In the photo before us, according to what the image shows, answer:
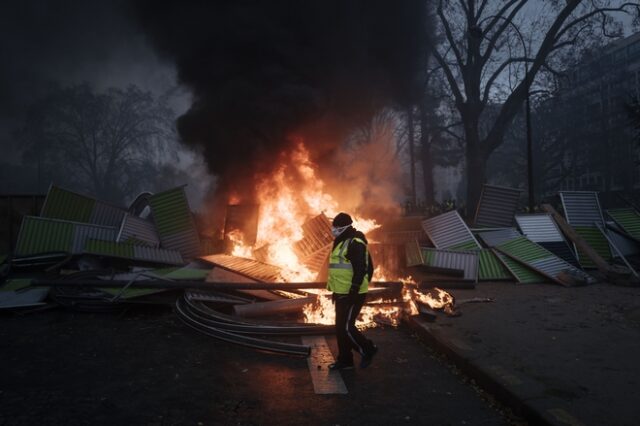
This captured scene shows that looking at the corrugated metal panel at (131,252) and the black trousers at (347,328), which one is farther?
the corrugated metal panel at (131,252)

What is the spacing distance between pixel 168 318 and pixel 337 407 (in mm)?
4732

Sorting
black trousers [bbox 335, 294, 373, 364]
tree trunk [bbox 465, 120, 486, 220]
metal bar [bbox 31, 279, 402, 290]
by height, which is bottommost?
black trousers [bbox 335, 294, 373, 364]

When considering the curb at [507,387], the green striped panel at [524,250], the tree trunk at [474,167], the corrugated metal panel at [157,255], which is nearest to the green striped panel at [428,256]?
the green striped panel at [524,250]

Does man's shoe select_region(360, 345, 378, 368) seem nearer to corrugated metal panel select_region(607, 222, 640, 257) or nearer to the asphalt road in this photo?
the asphalt road

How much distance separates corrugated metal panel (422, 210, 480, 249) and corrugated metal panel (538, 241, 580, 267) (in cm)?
226

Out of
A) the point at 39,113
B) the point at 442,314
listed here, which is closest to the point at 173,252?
the point at 442,314

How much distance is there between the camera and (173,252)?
13.1m

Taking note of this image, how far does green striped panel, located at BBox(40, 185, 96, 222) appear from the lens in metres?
12.8

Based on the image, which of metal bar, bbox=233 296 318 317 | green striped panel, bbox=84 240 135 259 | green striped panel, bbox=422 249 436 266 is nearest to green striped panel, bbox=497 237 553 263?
green striped panel, bbox=422 249 436 266

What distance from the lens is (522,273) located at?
1112 cm

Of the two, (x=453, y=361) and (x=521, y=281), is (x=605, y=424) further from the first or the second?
(x=521, y=281)

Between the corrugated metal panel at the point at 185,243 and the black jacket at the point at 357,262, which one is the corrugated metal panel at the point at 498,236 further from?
the corrugated metal panel at the point at 185,243

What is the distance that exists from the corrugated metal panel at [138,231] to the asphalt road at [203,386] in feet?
20.6

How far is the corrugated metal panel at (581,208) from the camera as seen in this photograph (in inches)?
551
